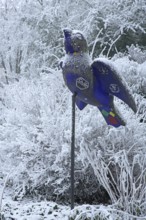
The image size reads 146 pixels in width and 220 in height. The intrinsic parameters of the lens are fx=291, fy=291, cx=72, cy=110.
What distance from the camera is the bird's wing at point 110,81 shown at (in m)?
1.71

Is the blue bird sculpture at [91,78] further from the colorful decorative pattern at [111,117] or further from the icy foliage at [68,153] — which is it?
the icy foliage at [68,153]

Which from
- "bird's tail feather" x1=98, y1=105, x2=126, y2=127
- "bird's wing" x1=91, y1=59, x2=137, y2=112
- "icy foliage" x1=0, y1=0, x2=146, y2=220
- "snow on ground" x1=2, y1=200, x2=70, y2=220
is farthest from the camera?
"snow on ground" x1=2, y1=200, x2=70, y2=220

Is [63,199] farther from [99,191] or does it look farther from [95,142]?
[95,142]

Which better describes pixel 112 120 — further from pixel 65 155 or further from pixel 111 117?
pixel 65 155

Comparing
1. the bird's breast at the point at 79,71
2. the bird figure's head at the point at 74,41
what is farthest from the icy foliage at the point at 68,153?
the bird figure's head at the point at 74,41

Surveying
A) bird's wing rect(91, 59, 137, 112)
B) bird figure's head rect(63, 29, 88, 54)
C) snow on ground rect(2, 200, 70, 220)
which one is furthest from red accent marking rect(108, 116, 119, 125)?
snow on ground rect(2, 200, 70, 220)

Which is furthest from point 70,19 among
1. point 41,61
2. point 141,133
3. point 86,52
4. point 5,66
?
point 86,52

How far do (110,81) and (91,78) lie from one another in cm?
12

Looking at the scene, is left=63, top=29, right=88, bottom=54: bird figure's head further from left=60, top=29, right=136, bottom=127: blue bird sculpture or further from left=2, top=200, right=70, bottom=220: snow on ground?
left=2, top=200, right=70, bottom=220: snow on ground

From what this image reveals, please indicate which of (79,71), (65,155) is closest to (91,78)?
(79,71)

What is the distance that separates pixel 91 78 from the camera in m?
1.76

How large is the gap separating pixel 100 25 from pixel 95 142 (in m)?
4.36

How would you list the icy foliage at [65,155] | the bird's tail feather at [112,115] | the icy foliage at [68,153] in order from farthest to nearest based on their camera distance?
the icy foliage at [65,155] < the icy foliage at [68,153] < the bird's tail feather at [112,115]

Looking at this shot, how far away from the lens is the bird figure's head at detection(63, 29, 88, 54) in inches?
68.0
